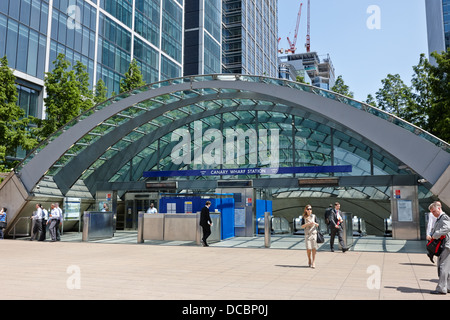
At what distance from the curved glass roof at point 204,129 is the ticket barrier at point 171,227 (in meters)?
5.58

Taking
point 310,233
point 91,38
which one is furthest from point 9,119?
point 91,38

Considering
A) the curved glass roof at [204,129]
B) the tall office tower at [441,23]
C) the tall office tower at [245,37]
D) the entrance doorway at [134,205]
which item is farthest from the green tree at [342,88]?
the tall office tower at [245,37]

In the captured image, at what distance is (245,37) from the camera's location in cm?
8394

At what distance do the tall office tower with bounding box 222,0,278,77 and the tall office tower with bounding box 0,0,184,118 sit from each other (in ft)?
69.6

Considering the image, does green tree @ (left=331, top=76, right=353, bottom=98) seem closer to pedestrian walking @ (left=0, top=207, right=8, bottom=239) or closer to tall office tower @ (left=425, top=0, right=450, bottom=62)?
pedestrian walking @ (left=0, top=207, right=8, bottom=239)

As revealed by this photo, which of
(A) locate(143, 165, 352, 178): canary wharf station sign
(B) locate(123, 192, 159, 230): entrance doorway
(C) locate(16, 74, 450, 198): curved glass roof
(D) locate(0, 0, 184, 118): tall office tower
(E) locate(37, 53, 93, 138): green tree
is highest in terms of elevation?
(D) locate(0, 0, 184, 118): tall office tower

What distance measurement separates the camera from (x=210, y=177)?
22.2 metres

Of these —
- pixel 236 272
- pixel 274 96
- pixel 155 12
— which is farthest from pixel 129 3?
pixel 236 272

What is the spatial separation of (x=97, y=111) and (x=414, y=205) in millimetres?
14868

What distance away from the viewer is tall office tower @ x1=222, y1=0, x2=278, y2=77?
3194 inches

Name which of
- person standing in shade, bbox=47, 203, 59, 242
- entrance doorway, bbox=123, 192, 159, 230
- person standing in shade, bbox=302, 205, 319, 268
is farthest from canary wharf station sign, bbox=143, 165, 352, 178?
person standing in shade, bbox=302, 205, 319, 268

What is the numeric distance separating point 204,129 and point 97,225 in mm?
8285

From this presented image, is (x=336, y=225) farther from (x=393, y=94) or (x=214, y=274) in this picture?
(x=393, y=94)
